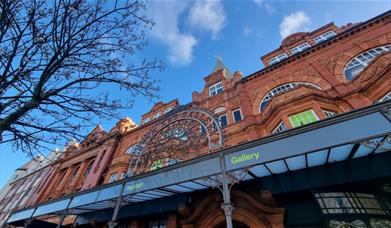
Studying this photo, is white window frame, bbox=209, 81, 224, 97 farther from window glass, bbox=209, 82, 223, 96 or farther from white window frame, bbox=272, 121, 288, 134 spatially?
white window frame, bbox=272, 121, 288, 134

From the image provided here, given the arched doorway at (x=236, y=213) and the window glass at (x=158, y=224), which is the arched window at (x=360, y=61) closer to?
the arched doorway at (x=236, y=213)

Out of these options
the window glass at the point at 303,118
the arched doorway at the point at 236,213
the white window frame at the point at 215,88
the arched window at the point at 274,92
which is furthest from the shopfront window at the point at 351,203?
the white window frame at the point at 215,88

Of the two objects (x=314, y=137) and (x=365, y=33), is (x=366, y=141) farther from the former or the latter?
(x=365, y=33)

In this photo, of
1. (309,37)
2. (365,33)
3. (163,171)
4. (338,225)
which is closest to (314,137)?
(338,225)

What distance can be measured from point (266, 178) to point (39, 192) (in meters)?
24.5

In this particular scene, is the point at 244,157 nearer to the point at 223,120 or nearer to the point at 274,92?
the point at 223,120

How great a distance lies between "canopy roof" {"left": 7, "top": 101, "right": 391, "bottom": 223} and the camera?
4375 mm

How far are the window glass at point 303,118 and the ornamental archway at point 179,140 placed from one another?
411 centimetres

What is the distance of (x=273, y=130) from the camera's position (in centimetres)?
1091

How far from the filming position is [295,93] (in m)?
10.8

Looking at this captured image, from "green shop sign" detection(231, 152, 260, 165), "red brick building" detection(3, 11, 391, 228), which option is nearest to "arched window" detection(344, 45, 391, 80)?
"red brick building" detection(3, 11, 391, 228)

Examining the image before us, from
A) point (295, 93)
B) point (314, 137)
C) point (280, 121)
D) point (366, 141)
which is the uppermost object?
point (295, 93)

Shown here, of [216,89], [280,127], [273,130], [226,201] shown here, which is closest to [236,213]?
[226,201]

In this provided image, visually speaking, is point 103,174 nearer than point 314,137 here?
No
